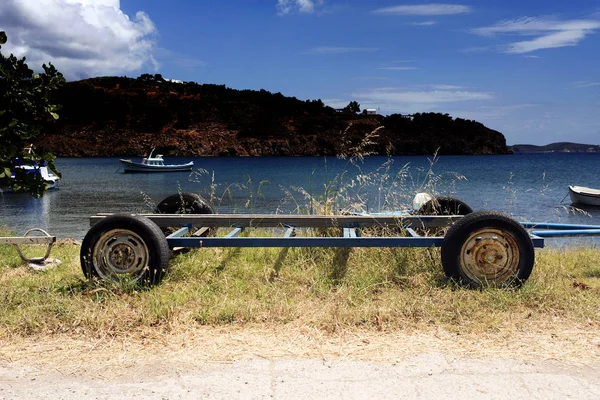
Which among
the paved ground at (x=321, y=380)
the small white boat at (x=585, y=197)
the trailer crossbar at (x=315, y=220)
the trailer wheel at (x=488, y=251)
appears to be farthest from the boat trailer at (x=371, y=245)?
the small white boat at (x=585, y=197)

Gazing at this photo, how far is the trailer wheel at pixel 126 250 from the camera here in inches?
213

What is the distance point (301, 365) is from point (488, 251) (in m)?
2.52

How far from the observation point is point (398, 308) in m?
4.91

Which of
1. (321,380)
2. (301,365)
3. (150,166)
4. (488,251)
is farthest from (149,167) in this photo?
(321,380)

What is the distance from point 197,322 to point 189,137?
142 meters

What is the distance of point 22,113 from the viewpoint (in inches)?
243

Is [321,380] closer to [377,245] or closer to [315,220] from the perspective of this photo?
[377,245]

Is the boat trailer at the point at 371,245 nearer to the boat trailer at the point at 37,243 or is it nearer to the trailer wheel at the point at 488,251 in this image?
the trailer wheel at the point at 488,251

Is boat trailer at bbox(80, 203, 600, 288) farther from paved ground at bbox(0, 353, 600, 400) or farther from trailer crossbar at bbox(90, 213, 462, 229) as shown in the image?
paved ground at bbox(0, 353, 600, 400)

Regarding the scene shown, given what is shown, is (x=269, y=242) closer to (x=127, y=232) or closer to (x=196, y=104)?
(x=127, y=232)

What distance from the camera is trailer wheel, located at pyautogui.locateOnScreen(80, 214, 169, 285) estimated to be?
541 centimetres

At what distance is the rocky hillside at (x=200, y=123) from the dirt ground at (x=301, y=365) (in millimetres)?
126431

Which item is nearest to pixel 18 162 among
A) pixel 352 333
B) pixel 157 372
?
pixel 157 372

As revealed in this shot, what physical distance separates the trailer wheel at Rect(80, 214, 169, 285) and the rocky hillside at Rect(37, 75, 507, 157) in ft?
411
